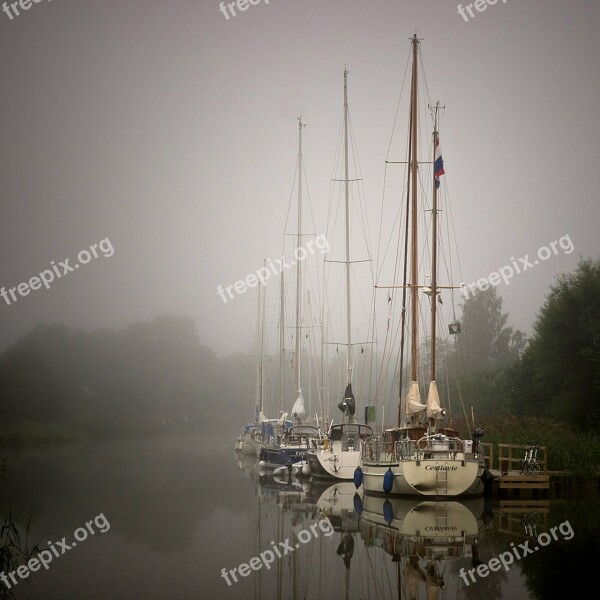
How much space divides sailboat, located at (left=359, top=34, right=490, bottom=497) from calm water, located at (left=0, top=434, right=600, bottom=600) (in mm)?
994

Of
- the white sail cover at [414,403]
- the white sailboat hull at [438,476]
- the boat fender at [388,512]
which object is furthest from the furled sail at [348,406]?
the boat fender at [388,512]

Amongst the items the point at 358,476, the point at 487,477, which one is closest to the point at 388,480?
the point at 487,477

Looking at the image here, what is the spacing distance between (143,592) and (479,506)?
55.0 feet

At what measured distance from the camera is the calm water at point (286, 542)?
59.0ft

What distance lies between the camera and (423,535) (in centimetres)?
2369

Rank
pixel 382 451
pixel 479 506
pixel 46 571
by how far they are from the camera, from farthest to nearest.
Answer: pixel 382 451, pixel 479 506, pixel 46 571

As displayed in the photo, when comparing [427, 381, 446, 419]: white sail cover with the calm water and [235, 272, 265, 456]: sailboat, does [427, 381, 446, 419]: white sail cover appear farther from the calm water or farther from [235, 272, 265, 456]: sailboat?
[235, 272, 265, 456]: sailboat

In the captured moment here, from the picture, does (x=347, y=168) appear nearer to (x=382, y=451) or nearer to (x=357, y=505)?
(x=382, y=451)

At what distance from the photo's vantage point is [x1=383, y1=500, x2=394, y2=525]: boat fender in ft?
89.4

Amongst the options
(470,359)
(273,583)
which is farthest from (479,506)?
(470,359)

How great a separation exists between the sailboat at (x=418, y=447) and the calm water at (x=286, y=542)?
3.26ft

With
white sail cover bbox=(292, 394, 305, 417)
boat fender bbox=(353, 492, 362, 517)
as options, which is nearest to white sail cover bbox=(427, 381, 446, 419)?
boat fender bbox=(353, 492, 362, 517)

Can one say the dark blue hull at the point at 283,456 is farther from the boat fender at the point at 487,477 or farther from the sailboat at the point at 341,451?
the boat fender at the point at 487,477

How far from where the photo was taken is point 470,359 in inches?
4195
